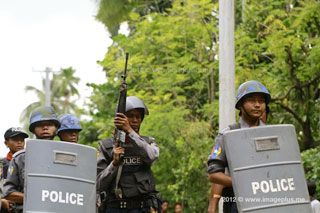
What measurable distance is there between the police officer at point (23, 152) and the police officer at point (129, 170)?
466 mm

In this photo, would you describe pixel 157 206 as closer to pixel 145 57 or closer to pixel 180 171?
pixel 180 171

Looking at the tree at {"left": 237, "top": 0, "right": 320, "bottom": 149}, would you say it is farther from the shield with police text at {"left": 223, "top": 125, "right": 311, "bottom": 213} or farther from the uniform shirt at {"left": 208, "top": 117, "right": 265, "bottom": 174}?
the shield with police text at {"left": 223, "top": 125, "right": 311, "bottom": 213}

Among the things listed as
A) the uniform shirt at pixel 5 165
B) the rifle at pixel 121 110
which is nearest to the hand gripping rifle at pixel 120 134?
the rifle at pixel 121 110

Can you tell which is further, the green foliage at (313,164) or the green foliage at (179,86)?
the green foliage at (179,86)

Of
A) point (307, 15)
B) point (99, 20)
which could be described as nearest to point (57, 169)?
point (307, 15)

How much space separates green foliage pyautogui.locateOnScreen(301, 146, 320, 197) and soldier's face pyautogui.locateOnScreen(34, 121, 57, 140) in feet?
26.1

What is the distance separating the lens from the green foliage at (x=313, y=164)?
49.0ft

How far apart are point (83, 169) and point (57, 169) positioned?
189mm

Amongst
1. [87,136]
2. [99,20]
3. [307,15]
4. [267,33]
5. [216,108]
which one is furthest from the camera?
[87,136]

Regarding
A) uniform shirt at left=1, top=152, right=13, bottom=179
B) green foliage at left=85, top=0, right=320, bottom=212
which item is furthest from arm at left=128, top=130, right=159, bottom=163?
green foliage at left=85, top=0, right=320, bottom=212

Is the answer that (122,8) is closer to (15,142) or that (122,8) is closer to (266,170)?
(15,142)

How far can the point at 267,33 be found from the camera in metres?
17.3

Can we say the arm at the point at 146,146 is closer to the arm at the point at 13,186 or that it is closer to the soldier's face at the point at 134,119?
the soldier's face at the point at 134,119

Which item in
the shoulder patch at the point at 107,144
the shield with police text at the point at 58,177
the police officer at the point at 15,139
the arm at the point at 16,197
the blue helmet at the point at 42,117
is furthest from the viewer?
the police officer at the point at 15,139
